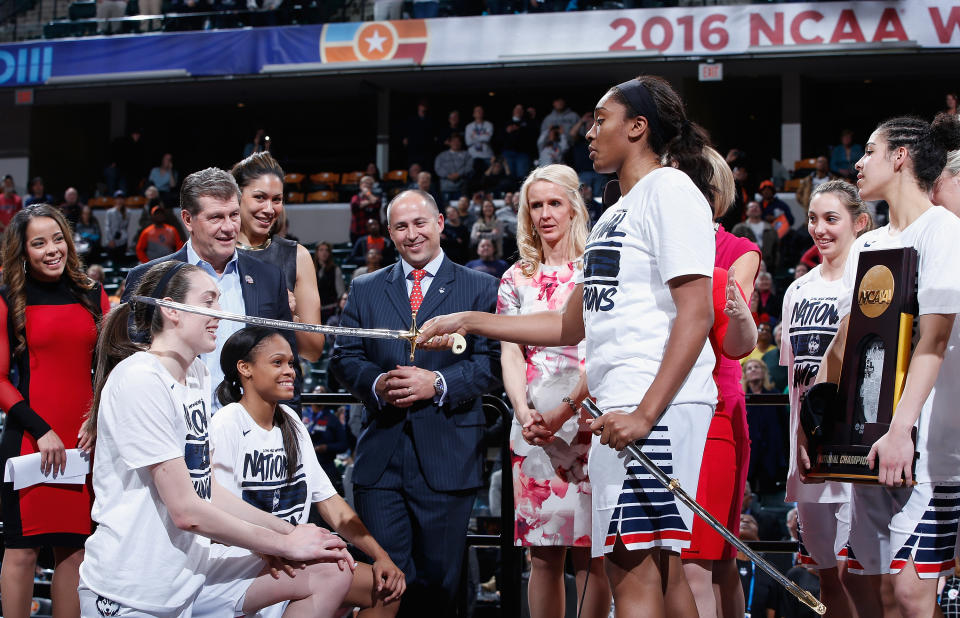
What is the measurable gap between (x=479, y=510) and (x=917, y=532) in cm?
381

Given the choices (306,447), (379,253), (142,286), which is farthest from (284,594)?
(379,253)

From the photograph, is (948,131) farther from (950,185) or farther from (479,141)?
(479,141)

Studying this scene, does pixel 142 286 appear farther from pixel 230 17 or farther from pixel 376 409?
pixel 230 17

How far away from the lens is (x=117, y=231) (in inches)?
563

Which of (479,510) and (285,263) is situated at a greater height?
(285,263)

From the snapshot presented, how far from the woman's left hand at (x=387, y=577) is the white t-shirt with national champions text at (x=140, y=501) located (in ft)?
1.76

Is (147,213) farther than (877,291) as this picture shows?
Yes

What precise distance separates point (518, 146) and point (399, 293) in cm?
1043

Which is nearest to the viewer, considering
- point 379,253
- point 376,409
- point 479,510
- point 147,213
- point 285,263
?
point 376,409

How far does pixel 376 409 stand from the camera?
10.6 ft

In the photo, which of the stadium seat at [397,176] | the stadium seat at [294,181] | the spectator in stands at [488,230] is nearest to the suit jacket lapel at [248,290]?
the spectator in stands at [488,230]

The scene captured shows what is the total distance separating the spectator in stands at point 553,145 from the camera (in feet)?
41.1

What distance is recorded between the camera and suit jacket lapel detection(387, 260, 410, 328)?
334 centimetres

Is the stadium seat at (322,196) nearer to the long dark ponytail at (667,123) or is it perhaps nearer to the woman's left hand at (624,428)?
the long dark ponytail at (667,123)
